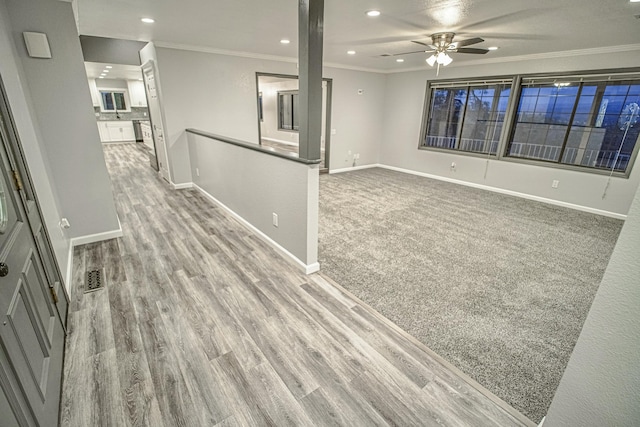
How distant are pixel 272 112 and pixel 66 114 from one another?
9.55m

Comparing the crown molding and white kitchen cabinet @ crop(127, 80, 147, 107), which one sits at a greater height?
the crown molding

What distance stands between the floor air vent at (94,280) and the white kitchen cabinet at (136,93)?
10273 millimetres

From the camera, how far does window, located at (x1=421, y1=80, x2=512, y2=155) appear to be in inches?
217

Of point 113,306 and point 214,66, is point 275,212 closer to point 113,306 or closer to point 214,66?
point 113,306

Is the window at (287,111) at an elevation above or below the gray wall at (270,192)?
above

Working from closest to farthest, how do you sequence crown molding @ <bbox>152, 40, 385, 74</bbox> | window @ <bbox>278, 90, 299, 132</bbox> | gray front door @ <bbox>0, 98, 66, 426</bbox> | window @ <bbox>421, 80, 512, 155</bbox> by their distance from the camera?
gray front door @ <bbox>0, 98, 66, 426</bbox>
crown molding @ <bbox>152, 40, 385, 74</bbox>
window @ <bbox>421, 80, 512, 155</bbox>
window @ <bbox>278, 90, 299, 132</bbox>

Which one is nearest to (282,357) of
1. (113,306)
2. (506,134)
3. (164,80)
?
(113,306)

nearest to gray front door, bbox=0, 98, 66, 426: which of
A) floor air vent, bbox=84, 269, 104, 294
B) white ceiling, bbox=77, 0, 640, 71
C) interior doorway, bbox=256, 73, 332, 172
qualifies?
floor air vent, bbox=84, 269, 104, 294

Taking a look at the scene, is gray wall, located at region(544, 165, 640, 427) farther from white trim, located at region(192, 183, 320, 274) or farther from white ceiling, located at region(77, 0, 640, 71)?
white ceiling, located at region(77, 0, 640, 71)

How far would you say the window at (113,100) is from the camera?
10.3 metres

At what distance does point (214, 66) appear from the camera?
491cm

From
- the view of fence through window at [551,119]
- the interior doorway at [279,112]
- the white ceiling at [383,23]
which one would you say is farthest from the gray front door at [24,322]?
the interior doorway at [279,112]

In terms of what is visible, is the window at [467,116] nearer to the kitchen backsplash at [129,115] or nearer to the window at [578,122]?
the window at [578,122]

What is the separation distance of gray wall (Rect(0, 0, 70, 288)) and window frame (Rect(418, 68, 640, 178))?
21.2 ft
